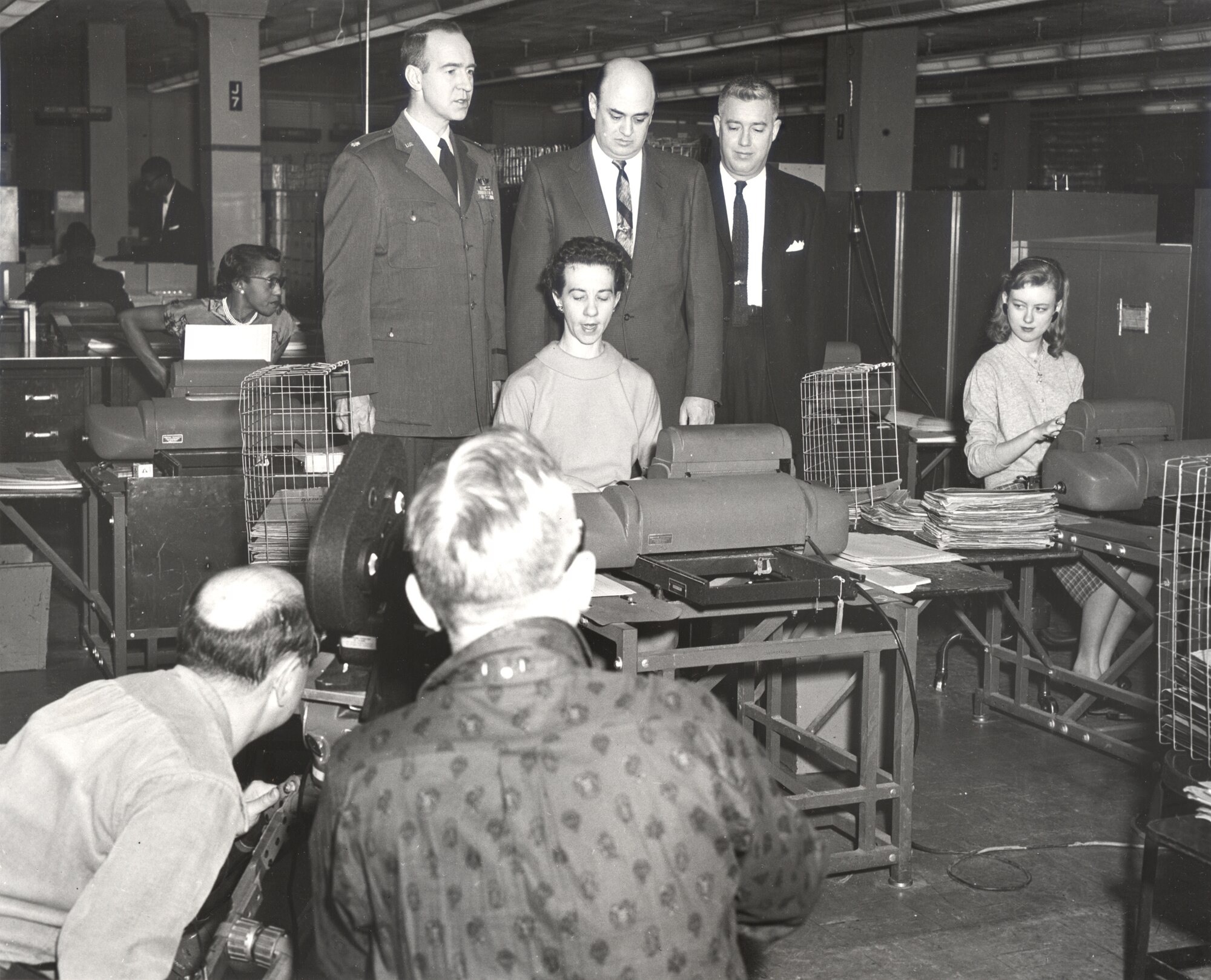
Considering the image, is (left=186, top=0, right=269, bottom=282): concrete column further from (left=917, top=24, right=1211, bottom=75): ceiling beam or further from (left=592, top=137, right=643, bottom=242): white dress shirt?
(left=592, top=137, right=643, bottom=242): white dress shirt

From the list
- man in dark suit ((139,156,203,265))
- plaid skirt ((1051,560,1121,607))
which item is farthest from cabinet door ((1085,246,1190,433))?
man in dark suit ((139,156,203,265))

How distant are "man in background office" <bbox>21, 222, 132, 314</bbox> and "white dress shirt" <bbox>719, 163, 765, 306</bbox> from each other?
5.21 meters

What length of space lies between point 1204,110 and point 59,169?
14054 mm

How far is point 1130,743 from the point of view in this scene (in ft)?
13.1

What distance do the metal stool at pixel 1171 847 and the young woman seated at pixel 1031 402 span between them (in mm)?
1686

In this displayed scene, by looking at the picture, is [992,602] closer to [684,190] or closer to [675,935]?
[684,190]

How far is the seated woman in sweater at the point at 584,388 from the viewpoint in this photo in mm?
3514

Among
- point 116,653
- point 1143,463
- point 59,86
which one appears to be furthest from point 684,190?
point 59,86

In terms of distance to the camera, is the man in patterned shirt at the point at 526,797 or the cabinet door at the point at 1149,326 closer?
the man in patterned shirt at the point at 526,797

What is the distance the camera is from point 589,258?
3488 mm

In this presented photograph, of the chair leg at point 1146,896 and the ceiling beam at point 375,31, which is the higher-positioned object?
the ceiling beam at point 375,31

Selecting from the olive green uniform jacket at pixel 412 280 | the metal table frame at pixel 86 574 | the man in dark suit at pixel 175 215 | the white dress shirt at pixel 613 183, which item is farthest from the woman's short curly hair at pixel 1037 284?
the man in dark suit at pixel 175 215

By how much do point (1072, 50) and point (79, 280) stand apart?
807 cm

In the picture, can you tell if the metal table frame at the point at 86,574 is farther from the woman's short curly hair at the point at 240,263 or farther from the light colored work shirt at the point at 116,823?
the light colored work shirt at the point at 116,823
